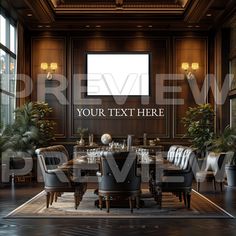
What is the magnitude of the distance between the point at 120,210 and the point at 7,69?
5438 mm

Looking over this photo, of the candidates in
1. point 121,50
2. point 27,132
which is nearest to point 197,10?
point 121,50

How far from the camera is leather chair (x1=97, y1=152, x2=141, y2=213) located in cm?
701

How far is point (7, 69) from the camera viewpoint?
1163cm

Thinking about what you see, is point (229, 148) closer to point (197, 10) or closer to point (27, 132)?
point (197, 10)

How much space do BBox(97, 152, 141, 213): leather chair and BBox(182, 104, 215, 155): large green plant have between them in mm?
5390

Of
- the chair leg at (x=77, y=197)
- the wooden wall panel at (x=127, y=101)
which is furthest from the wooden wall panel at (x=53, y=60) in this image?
the chair leg at (x=77, y=197)

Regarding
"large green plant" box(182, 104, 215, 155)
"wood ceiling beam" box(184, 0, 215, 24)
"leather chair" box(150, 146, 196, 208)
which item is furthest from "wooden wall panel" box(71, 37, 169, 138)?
"leather chair" box(150, 146, 196, 208)

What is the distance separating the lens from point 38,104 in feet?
41.2

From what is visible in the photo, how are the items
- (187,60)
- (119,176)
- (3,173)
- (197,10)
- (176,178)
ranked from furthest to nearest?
(187,60) < (197,10) < (3,173) < (176,178) < (119,176)

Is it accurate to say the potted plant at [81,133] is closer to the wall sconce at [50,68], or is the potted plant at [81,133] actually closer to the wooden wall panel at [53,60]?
the wooden wall panel at [53,60]

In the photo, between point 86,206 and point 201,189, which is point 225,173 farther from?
point 86,206

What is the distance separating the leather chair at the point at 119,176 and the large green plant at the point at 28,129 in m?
4.70

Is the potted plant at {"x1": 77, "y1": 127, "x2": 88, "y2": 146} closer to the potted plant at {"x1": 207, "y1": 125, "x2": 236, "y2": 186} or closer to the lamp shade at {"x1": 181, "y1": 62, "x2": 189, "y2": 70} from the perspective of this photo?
the lamp shade at {"x1": 181, "y1": 62, "x2": 189, "y2": 70}

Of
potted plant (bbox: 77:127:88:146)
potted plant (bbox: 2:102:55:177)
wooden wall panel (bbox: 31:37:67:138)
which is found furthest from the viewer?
wooden wall panel (bbox: 31:37:67:138)
